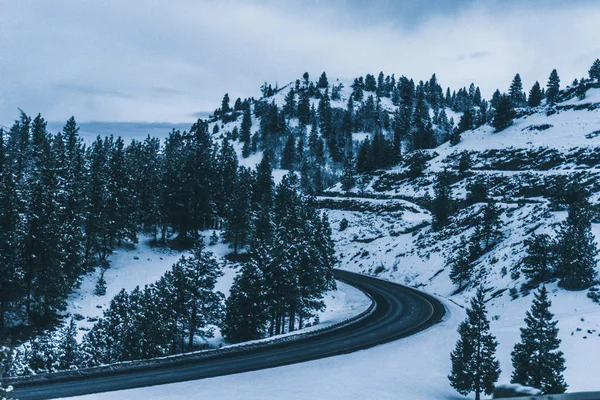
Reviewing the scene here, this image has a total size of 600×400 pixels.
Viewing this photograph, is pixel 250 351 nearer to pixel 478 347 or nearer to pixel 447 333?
pixel 478 347

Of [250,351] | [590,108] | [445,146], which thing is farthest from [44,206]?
[590,108]

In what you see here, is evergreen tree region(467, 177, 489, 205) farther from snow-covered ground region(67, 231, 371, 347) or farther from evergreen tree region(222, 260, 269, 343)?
Result: evergreen tree region(222, 260, 269, 343)

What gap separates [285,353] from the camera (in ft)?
101

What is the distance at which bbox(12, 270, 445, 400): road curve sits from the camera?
2162 centimetres

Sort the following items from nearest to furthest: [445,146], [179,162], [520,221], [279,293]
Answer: [279,293] < [520,221] < [179,162] < [445,146]

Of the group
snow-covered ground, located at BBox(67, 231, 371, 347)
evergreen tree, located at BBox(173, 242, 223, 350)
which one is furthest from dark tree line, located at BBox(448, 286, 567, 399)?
evergreen tree, located at BBox(173, 242, 223, 350)

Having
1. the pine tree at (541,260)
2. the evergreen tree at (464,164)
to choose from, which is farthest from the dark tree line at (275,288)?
the evergreen tree at (464,164)

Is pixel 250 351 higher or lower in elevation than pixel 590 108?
lower

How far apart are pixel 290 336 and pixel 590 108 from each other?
112m

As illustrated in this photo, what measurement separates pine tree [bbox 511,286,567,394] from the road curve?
12490 mm

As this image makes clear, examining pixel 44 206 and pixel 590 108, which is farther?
pixel 590 108

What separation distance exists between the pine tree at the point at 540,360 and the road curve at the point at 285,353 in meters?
12.5

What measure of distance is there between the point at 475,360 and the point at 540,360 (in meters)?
3.72

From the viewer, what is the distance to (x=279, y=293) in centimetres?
4419
